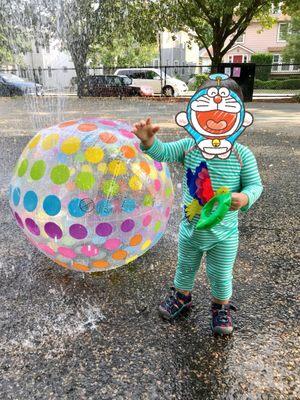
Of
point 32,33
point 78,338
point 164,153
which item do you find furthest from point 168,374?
point 32,33

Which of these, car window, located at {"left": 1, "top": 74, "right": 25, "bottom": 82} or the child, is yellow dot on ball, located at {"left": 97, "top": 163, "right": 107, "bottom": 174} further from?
car window, located at {"left": 1, "top": 74, "right": 25, "bottom": 82}

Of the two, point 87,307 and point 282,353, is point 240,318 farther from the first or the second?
point 87,307

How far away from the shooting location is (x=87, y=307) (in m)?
2.49

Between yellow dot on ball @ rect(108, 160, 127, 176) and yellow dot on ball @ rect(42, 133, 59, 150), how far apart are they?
36 centimetres

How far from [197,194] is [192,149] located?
0.23 m

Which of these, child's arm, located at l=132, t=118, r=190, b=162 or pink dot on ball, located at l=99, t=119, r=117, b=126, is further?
pink dot on ball, located at l=99, t=119, r=117, b=126

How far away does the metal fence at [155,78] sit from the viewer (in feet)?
66.0

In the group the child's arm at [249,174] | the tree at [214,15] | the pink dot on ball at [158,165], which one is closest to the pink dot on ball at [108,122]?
the pink dot on ball at [158,165]

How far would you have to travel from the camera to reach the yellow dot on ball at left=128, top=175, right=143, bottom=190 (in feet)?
7.63

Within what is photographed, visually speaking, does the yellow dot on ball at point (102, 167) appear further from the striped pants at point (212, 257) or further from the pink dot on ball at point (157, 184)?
the striped pants at point (212, 257)

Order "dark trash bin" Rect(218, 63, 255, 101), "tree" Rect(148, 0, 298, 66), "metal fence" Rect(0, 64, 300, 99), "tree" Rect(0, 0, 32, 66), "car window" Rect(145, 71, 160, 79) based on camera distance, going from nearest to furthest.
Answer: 1. "tree" Rect(148, 0, 298, 66)
2. "dark trash bin" Rect(218, 63, 255, 101)
3. "tree" Rect(0, 0, 32, 66)
4. "metal fence" Rect(0, 64, 300, 99)
5. "car window" Rect(145, 71, 160, 79)

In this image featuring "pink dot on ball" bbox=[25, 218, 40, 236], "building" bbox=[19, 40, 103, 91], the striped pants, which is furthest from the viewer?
"building" bbox=[19, 40, 103, 91]

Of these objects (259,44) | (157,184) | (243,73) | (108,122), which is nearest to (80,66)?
(243,73)

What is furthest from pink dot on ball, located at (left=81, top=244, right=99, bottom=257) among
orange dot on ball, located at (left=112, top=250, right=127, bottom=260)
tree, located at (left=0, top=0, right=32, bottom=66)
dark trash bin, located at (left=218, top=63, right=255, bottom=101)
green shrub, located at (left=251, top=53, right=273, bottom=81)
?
green shrub, located at (left=251, top=53, right=273, bottom=81)
